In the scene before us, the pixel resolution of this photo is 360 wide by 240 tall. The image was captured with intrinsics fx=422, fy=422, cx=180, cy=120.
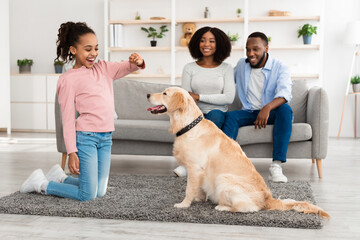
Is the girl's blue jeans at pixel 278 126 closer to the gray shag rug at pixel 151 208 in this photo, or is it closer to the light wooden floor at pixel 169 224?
the light wooden floor at pixel 169 224

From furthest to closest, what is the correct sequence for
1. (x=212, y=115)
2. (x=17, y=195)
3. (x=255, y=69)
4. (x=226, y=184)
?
(x=255, y=69) < (x=212, y=115) < (x=17, y=195) < (x=226, y=184)

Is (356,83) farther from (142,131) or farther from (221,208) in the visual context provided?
(221,208)

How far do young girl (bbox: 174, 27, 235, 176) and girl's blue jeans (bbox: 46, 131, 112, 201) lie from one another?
2.77 feet

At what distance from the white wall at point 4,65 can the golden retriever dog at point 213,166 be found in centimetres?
494

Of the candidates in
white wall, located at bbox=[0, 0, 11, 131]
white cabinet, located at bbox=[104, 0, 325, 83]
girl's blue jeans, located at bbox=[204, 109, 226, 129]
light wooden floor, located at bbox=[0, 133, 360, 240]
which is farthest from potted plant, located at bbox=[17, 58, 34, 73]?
girl's blue jeans, located at bbox=[204, 109, 226, 129]

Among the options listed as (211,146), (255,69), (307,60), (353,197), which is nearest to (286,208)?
(211,146)

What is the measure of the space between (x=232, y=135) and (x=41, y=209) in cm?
156

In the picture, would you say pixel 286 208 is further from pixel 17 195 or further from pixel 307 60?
pixel 307 60

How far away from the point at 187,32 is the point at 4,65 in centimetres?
286

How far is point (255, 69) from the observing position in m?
3.40

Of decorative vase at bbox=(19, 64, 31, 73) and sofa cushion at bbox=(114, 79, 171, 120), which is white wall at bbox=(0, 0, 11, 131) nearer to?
decorative vase at bbox=(19, 64, 31, 73)

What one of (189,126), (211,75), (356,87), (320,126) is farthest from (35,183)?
(356,87)

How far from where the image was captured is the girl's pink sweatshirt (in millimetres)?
2252

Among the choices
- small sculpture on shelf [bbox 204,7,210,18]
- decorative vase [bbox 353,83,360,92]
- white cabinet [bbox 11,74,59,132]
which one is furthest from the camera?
white cabinet [bbox 11,74,59,132]
